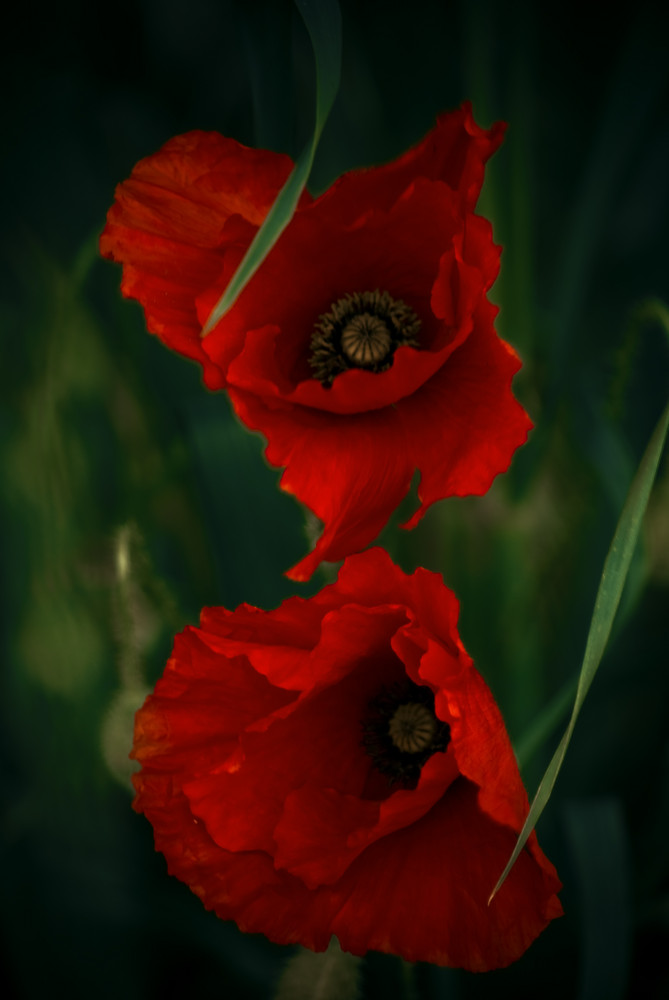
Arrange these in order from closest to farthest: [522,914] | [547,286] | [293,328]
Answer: [522,914] → [293,328] → [547,286]

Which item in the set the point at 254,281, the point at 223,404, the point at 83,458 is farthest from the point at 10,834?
the point at 254,281

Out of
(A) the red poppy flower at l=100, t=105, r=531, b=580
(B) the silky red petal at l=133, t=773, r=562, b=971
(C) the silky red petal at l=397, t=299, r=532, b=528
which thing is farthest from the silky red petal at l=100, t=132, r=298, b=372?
(B) the silky red petal at l=133, t=773, r=562, b=971

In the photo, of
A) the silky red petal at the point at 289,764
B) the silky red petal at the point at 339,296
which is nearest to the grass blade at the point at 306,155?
the silky red petal at the point at 339,296

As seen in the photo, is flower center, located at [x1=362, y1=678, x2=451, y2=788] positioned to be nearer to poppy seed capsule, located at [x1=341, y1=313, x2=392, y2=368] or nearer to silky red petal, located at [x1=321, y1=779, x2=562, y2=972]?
silky red petal, located at [x1=321, y1=779, x2=562, y2=972]

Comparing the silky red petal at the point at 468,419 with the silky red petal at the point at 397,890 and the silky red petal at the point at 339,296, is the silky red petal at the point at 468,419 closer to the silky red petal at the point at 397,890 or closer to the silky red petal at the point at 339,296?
the silky red petal at the point at 339,296

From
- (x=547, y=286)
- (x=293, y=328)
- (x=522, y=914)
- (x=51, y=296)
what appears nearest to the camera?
(x=522, y=914)

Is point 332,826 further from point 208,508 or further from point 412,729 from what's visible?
point 208,508

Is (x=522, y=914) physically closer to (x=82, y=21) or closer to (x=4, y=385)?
(x=4, y=385)
